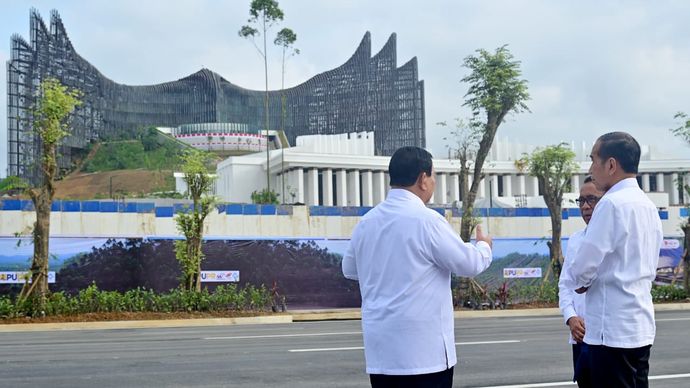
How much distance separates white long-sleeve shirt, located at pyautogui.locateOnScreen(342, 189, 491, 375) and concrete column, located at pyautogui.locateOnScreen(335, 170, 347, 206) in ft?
289

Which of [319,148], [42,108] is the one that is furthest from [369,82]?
[42,108]

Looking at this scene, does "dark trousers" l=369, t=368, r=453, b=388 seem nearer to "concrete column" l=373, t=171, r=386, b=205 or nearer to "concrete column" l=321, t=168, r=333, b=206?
"concrete column" l=321, t=168, r=333, b=206

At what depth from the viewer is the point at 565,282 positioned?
4508 millimetres

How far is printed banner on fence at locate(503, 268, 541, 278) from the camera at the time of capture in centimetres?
2828

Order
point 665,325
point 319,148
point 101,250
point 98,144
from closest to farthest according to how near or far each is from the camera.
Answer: point 665,325 → point 101,250 → point 319,148 → point 98,144

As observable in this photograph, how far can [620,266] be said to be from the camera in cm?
407

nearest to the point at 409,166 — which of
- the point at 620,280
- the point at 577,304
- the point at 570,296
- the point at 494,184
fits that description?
the point at 620,280

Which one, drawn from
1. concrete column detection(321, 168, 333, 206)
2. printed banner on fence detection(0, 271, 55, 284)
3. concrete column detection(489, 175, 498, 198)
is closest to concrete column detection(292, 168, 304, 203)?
concrete column detection(321, 168, 333, 206)

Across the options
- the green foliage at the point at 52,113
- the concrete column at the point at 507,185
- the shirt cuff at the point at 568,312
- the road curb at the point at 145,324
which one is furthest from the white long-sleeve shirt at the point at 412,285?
the concrete column at the point at 507,185

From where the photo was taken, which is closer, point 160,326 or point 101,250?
point 160,326

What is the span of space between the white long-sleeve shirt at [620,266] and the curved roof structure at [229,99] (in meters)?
124

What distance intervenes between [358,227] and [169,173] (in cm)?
12106

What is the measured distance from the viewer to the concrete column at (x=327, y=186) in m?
93.3

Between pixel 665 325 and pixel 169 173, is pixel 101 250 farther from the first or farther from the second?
pixel 169 173
